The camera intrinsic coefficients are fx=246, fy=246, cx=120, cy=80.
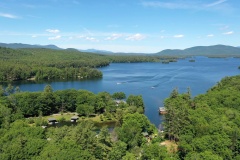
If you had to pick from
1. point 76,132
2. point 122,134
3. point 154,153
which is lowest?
point 122,134

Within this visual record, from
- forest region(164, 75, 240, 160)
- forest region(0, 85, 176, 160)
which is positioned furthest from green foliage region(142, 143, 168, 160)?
forest region(164, 75, 240, 160)

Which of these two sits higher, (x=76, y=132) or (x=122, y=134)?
(x=76, y=132)

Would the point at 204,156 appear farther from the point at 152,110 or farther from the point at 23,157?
the point at 152,110

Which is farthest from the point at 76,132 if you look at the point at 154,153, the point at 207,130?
the point at 207,130

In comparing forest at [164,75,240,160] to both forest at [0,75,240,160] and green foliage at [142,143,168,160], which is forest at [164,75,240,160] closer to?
forest at [0,75,240,160]

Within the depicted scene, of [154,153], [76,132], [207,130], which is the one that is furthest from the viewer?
[207,130]

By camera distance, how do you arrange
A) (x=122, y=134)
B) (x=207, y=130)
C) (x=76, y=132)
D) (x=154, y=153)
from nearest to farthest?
1. (x=154, y=153)
2. (x=76, y=132)
3. (x=207, y=130)
4. (x=122, y=134)

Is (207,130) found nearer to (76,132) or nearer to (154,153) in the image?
(154,153)

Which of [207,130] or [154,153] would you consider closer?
[154,153]

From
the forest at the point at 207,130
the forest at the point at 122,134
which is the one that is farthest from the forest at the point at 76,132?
the forest at the point at 207,130

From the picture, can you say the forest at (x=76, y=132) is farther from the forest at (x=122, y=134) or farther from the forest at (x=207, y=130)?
the forest at (x=207, y=130)

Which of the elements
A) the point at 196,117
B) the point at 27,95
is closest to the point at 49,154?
the point at 196,117
